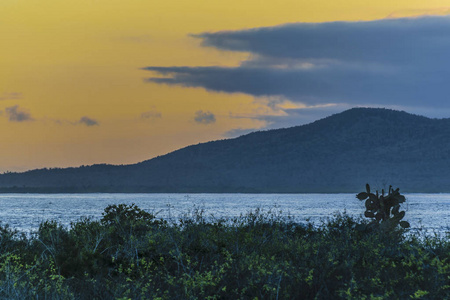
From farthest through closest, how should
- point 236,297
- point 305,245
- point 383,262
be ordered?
1. point 305,245
2. point 383,262
3. point 236,297

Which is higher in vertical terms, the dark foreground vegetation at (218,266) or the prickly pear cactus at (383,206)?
the prickly pear cactus at (383,206)

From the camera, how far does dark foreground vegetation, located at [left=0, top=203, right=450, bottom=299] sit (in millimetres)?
12617

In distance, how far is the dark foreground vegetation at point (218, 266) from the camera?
12617 mm

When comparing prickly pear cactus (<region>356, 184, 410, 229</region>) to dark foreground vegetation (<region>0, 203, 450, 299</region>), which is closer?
dark foreground vegetation (<region>0, 203, 450, 299</region>)

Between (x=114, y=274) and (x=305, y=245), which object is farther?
(x=305, y=245)

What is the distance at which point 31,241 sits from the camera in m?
21.9

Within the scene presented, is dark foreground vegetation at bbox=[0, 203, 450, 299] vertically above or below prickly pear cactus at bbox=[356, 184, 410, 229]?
A: below

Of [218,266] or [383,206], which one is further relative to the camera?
[383,206]

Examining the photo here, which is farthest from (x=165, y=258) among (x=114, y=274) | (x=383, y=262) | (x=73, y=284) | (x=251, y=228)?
(x=251, y=228)

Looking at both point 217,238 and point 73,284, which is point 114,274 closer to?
point 73,284

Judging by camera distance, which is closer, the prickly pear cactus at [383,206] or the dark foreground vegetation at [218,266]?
the dark foreground vegetation at [218,266]

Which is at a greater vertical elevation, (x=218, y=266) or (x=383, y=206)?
(x=383, y=206)

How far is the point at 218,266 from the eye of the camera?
16.6m

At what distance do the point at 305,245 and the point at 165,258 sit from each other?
3.79 metres
